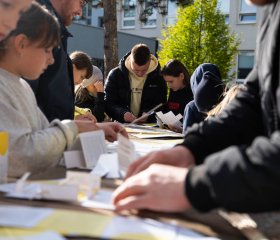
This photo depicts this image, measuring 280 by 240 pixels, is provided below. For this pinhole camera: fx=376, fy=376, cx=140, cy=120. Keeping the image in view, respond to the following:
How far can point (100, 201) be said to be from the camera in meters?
0.87

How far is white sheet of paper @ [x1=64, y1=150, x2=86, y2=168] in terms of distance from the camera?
124cm

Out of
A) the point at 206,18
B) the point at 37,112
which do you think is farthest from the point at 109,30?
the point at 206,18

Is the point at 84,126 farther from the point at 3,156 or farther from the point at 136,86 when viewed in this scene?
the point at 136,86

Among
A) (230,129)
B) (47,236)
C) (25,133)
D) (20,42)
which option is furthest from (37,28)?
(47,236)

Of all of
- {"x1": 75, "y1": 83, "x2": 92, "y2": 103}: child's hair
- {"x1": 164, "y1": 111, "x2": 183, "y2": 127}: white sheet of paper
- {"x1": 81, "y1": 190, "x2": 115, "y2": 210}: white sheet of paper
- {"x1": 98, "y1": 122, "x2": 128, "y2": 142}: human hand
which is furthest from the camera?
{"x1": 75, "y1": 83, "x2": 92, "y2": 103}: child's hair

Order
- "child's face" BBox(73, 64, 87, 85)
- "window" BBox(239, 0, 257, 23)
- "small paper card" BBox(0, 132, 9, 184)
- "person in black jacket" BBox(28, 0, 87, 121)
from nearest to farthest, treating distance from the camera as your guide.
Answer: "small paper card" BBox(0, 132, 9, 184) → "person in black jacket" BBox(28, 0, 87, 121) → "child's face" BBox(73, 64, 87, 85) → "window" BBox(239, 0, 257, 23)

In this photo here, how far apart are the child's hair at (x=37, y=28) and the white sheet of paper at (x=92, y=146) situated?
34 cm

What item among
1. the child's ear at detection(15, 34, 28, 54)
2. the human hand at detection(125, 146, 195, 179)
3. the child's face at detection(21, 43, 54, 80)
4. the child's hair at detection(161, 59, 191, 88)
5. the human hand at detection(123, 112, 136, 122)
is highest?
the child's ear at detection(15, 34, 28, 54)

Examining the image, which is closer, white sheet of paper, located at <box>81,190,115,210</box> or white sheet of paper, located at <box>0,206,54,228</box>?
white sheet of paper, located at <box>0,206,54,228</box>

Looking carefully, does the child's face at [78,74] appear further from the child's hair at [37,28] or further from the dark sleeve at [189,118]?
the child's hair at [37,28]

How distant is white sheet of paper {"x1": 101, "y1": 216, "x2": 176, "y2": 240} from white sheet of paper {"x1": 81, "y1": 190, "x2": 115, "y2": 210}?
0.08 meters

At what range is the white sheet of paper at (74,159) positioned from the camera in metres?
1.24

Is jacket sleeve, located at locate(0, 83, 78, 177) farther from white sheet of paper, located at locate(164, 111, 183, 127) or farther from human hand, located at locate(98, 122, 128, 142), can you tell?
white sheet of paper, located at locate(164, 111, 183, 127)

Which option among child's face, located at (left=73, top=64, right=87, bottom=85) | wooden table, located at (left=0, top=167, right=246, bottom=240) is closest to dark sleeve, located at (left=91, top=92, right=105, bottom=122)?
child's face, located at (left=73, top=64, right=87, bottom=85)
